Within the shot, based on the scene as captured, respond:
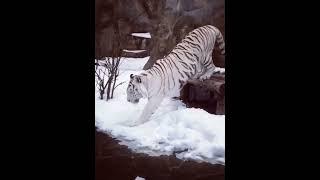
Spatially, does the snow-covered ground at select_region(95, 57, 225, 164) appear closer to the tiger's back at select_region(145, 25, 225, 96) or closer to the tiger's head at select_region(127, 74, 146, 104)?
the tiger's head at select_region(127, 74, 146, 104)

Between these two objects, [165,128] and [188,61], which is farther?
[188,61]

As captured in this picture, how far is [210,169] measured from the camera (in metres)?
2.54

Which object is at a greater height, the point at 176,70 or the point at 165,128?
the point at 176,70

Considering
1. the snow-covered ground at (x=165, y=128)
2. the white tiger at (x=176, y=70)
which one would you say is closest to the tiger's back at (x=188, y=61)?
the white tiger at (x=176, y=70)

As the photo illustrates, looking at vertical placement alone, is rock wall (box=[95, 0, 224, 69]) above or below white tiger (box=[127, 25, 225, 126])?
above

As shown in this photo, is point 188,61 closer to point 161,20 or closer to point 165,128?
point 161,20

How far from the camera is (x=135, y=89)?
Answer: 2.57 m

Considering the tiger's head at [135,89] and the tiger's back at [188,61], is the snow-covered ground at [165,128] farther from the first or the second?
the tiger's back at [188,61]

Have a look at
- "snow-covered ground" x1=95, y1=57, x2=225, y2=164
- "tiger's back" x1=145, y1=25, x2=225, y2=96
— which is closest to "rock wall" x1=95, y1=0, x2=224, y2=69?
"tiger's back" x1=145, y1=25, x2=225, y2=96

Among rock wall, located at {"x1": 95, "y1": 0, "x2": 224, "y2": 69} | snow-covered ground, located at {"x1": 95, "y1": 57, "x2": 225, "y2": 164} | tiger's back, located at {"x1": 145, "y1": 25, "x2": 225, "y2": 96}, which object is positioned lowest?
snow-covered ground, located at {"x1": 95, "y1": 57, "x2": 225, "y2": 164}

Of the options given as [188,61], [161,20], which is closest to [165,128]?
[188,61]

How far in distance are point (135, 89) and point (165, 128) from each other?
313 mm

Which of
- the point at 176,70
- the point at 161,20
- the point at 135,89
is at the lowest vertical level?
the point at 135,89

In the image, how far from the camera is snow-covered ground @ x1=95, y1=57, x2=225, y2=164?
8.31 feet
